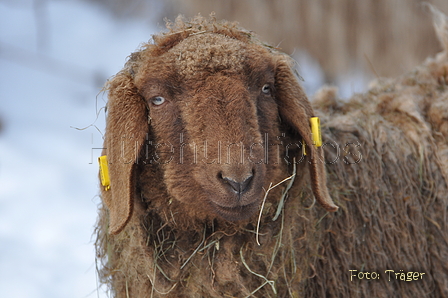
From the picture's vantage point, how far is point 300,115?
241 cm

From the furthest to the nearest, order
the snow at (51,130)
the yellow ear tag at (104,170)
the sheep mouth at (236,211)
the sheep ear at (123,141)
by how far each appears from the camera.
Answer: the snow at (51,130) < the yellow ear tag at (104,170) < the sheep ear at (123,141) < the sheep mouth at (236,211)

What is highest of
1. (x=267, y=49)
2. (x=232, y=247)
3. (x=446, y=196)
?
(x=267, y=49)

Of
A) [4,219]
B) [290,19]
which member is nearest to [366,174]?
[4,219]

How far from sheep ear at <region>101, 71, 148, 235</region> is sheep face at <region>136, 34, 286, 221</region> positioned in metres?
0.07

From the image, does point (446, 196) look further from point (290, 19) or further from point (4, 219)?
point (290, 19)

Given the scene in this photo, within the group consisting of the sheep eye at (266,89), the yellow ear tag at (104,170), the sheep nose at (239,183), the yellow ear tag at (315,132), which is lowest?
the sheep nose at (239,183)

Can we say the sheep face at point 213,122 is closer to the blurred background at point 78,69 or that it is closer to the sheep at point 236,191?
the sheep at point 236,191

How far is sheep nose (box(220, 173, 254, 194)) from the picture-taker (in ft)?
6.34

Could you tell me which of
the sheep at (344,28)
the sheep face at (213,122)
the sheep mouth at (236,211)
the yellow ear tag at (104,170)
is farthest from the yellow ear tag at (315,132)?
the sheep at (344,28)

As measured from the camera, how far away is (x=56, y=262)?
4219 millimetres

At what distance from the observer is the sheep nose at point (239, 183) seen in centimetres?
193

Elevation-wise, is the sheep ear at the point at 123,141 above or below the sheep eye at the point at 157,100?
below

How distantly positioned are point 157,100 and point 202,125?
314 millimetres

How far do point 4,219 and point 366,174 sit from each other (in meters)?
3.66
